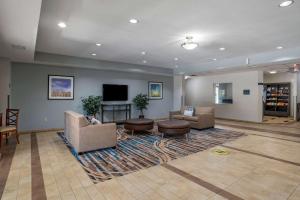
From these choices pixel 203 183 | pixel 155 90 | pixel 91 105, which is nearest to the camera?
pixel 203 183

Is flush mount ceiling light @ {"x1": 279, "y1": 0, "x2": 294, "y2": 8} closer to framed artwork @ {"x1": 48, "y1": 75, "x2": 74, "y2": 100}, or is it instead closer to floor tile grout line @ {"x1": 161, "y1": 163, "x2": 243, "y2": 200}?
floor tile grout line @ {"x1": 161, "y1": 163, "x2": 243, "y2": 200}

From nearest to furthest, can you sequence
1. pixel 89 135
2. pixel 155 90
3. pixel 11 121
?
pixel 89 135
pixel 11 121
pixel 155 90

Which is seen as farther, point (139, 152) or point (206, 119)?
point (206, 119)

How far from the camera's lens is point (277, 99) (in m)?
10.8

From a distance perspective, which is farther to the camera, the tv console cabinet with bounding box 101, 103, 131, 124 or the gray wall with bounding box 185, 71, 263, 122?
the gray wall with bounding box 185, 71, 263, 122

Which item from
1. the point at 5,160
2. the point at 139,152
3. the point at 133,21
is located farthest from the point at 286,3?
the point at 5,160

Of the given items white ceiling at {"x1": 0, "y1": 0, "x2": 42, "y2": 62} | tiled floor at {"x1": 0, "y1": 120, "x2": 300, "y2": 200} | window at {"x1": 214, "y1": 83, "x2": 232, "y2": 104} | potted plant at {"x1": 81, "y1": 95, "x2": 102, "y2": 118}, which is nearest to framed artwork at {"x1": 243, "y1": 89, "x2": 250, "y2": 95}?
window at {"x1": 214, "y1": 83, "x2": 232, "y2": 104}

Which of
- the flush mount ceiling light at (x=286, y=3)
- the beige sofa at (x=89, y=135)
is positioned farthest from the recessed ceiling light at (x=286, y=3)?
the beige sofa at (x=89, y=135)

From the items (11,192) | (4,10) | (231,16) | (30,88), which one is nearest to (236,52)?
(231,16)

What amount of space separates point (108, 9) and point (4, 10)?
4.73 feet

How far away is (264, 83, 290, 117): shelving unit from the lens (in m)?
10.3

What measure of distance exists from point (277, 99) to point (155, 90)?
7769 millimetres

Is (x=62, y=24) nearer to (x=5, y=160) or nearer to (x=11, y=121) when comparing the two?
Result: (x=5, y=160)

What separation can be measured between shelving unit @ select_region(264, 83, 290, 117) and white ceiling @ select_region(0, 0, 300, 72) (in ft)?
21.5
